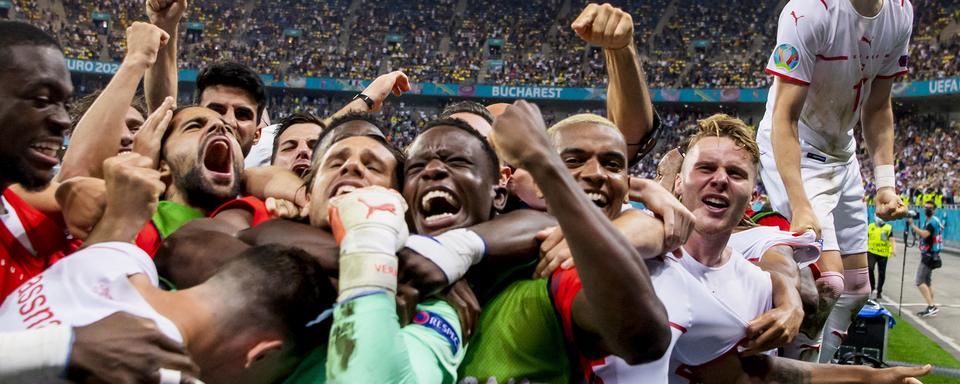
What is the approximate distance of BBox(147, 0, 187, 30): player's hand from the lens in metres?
3.92

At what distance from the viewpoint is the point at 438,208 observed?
9.57ft

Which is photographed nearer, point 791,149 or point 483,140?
point 483,140

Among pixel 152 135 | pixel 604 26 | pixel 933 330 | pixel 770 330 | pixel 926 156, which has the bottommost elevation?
pixel 926 156

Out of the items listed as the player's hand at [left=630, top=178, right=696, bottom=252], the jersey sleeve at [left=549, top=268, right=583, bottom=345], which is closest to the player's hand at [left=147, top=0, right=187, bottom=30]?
the jersey sleeve at [left=549, top=268, right=583, bottom=345]

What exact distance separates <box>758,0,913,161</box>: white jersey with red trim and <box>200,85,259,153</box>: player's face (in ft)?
10.3

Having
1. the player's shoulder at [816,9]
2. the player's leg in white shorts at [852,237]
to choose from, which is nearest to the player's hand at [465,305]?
the player's shoulder at [816,9]

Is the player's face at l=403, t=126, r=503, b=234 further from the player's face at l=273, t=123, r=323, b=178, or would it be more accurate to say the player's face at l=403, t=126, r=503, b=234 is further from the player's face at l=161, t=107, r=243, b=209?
the player's face at l=273, t=123, r=323, b=178

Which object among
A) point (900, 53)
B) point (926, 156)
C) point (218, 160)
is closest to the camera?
point (218, 160)

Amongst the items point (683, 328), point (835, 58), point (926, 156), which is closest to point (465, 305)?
point (683, 328)

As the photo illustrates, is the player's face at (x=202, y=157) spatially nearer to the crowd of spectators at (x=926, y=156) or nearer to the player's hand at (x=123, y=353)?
the player's hand at (x=123, y=353)

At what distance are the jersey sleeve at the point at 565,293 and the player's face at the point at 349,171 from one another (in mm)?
784

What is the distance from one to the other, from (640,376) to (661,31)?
42.0 metres

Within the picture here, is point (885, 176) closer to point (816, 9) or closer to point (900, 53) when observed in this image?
point (900, 53)

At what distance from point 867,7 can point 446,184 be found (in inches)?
115
